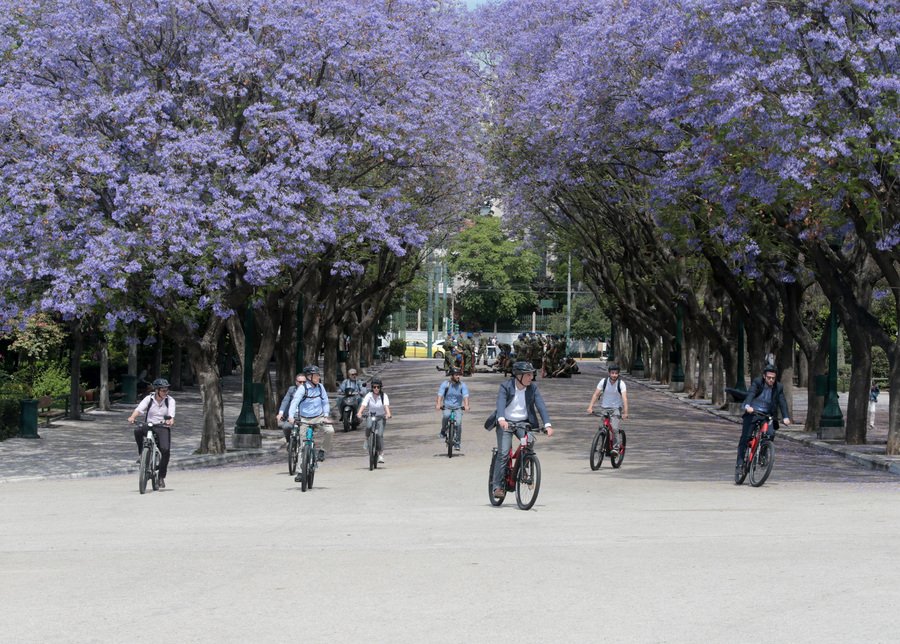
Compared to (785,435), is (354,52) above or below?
above

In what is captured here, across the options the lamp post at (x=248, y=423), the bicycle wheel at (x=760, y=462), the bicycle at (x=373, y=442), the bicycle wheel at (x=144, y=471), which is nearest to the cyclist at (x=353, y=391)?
the lamp post at (x=248, y=423)

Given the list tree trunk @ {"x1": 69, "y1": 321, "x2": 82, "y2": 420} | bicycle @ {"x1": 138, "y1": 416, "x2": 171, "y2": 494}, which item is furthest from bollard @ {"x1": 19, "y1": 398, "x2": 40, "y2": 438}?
bicycle @ {"x1": 138, "y1": 416, "x2": 171, "y2": 494}

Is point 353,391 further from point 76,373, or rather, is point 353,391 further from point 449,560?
point 449,560

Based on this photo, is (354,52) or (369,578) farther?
(354,52)

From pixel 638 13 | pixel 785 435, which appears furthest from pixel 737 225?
pixel 785 435

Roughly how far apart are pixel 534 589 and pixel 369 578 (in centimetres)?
137

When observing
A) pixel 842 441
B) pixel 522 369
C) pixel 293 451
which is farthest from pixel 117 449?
pixel 842 441

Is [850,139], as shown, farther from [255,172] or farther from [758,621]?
[758,621]

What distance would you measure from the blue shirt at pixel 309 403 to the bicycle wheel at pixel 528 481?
5.12 m

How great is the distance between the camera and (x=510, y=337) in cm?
11919

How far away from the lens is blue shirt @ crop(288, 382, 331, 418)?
67.4 ft

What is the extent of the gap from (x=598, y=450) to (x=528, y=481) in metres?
7.08

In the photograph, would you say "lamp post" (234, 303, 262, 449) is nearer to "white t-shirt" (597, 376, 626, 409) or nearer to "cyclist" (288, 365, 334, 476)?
"cyclist" (288, 365, 334, 476)

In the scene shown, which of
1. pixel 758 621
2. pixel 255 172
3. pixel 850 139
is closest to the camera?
pixel 758 621
